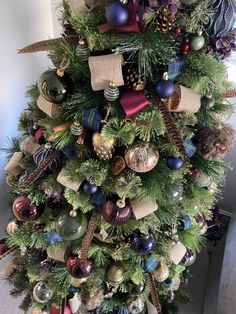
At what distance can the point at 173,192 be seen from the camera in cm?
73

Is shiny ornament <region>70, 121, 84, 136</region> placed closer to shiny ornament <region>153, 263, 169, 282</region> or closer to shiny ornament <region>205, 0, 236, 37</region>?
shiny ornament <region>205, 0, 236, 37</region>

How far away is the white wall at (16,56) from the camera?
1049 mm

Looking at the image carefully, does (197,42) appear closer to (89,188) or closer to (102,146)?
(102,146)

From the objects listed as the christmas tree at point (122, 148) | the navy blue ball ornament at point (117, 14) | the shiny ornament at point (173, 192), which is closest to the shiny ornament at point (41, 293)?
the christmas tree at point (122, 148)

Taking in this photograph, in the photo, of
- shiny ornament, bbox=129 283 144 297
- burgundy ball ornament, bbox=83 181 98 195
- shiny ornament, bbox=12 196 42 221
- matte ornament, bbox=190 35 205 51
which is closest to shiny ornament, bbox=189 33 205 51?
matte ornament, bbox=190 35 205 51

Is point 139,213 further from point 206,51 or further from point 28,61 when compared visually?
point 28,61

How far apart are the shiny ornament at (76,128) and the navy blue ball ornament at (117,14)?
8.3 inches

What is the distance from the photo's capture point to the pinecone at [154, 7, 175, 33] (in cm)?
54

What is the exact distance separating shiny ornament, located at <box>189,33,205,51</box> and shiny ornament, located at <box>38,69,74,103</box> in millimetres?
251

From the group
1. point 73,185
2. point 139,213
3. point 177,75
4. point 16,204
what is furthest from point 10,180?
point 177,75

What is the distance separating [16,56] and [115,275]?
2.61 ft

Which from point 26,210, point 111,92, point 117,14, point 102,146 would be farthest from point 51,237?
point 117,14

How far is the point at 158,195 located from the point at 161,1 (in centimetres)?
39

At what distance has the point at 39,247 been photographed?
0.87 meters
